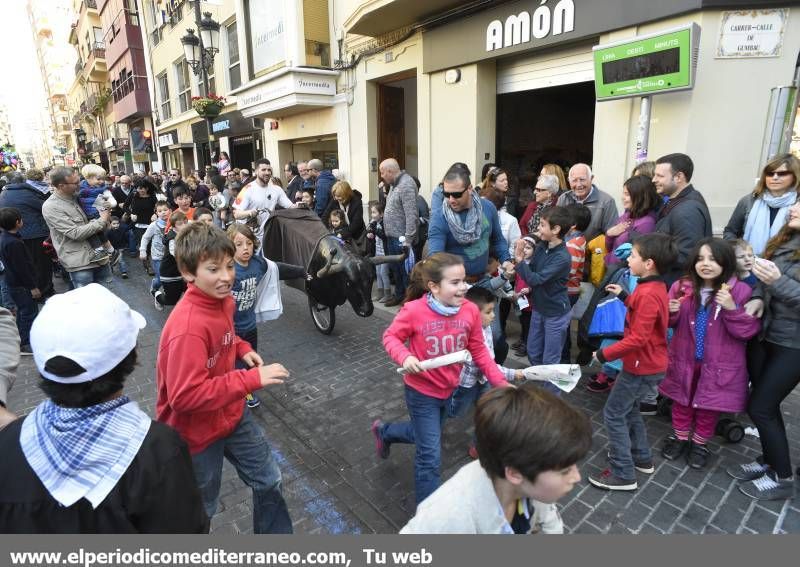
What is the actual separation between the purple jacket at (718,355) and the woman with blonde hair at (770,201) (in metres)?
0.73

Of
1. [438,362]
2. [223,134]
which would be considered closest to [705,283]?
[438,362]

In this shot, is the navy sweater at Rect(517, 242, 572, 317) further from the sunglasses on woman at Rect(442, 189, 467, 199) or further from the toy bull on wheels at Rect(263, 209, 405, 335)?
the toy bull on wheels at Rect(263, 209, 405, 335)

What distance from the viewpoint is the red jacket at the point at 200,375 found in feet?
6.32

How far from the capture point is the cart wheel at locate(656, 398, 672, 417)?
375cm

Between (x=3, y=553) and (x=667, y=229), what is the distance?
170 inches

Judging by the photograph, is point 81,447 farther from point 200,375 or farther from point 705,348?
Answer: point 705,348

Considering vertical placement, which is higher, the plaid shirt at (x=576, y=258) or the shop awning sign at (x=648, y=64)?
the shop awning sign at (x=648, y=64)

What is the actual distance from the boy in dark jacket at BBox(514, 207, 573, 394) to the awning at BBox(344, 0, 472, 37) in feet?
18.5

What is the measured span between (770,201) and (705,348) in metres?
1.29

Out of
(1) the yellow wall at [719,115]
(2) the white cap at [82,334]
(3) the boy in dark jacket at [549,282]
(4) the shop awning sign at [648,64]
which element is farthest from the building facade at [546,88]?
(2) the white cap at [82,334]

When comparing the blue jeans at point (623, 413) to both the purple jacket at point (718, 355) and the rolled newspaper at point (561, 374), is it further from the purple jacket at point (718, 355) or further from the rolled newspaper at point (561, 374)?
the rolled newspaper at point (561, 374)

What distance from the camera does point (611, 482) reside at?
2.94m

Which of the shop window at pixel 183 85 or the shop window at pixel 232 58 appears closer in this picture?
the shop window at pixel 232 58

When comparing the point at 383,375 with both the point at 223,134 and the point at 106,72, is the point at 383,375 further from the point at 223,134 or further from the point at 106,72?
the point at 106,72
